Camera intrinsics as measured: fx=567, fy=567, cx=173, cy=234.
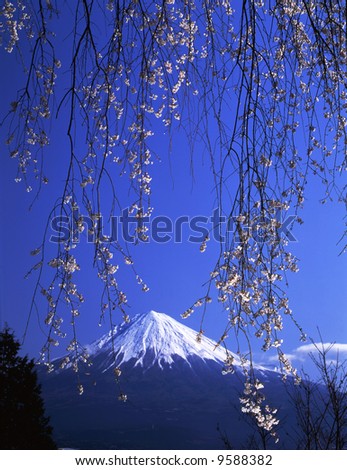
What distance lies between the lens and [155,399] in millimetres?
57094

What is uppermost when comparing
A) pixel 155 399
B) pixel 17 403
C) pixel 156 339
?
pixel 156 339

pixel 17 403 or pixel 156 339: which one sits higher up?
pixel 156 339

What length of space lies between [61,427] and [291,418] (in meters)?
21.3

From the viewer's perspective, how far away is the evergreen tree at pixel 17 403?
8320 millimetres

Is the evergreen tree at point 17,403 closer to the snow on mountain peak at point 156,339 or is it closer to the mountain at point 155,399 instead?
the snow on mountain peak at point 156,339

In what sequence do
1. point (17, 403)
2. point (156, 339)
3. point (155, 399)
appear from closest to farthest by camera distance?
1. point (17, 403)
2. point (156, 339)
3. point (155, 399)

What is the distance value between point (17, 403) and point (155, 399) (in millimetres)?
50552

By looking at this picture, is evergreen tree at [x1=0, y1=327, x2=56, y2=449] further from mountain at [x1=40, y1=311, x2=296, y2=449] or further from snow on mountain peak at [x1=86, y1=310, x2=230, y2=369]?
mountain at [x1=40, y1=311, x2=296, y2=449]

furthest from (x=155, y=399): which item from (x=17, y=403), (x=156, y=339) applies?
(x=17, y=403)

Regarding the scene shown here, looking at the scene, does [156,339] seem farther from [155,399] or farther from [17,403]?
[17,403]

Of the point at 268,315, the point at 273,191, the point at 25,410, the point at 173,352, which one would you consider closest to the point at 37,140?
the point at 273,191

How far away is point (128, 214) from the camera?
1827 mm

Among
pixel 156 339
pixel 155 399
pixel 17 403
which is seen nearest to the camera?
pixel 17 403

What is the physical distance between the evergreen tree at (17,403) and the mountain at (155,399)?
106 ft
